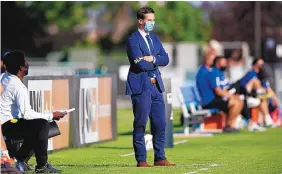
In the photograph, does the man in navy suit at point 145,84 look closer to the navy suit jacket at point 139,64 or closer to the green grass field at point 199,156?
the navy suit jacket at point 139,64

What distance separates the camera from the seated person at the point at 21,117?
13.2m

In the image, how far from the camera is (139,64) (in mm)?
13898

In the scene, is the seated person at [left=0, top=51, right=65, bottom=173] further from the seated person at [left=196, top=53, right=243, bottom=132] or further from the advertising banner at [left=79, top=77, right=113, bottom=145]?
the seated person at [left=196, top=53, right=243, bottom=132]

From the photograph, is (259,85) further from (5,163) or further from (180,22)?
(180,22)

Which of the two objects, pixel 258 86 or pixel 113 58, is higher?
pixel 113 58

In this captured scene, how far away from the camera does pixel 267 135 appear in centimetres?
2194

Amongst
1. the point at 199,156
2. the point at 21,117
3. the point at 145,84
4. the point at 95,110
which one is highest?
the point at 145,84

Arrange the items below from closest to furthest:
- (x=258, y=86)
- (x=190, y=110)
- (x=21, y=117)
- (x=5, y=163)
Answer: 1. (x=5, y=163)
2. (x=21, y=117)
3. (x=190, y=110)
4. (x=258, y=86)

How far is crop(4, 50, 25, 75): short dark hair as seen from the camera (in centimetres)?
1334

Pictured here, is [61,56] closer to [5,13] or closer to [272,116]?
[5,13]

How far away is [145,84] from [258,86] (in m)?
11.5

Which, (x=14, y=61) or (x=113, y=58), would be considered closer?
(x=14, y=61)

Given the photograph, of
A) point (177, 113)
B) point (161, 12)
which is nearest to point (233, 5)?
point (161, 12)

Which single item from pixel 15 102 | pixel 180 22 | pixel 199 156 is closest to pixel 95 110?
pixel 199 156
